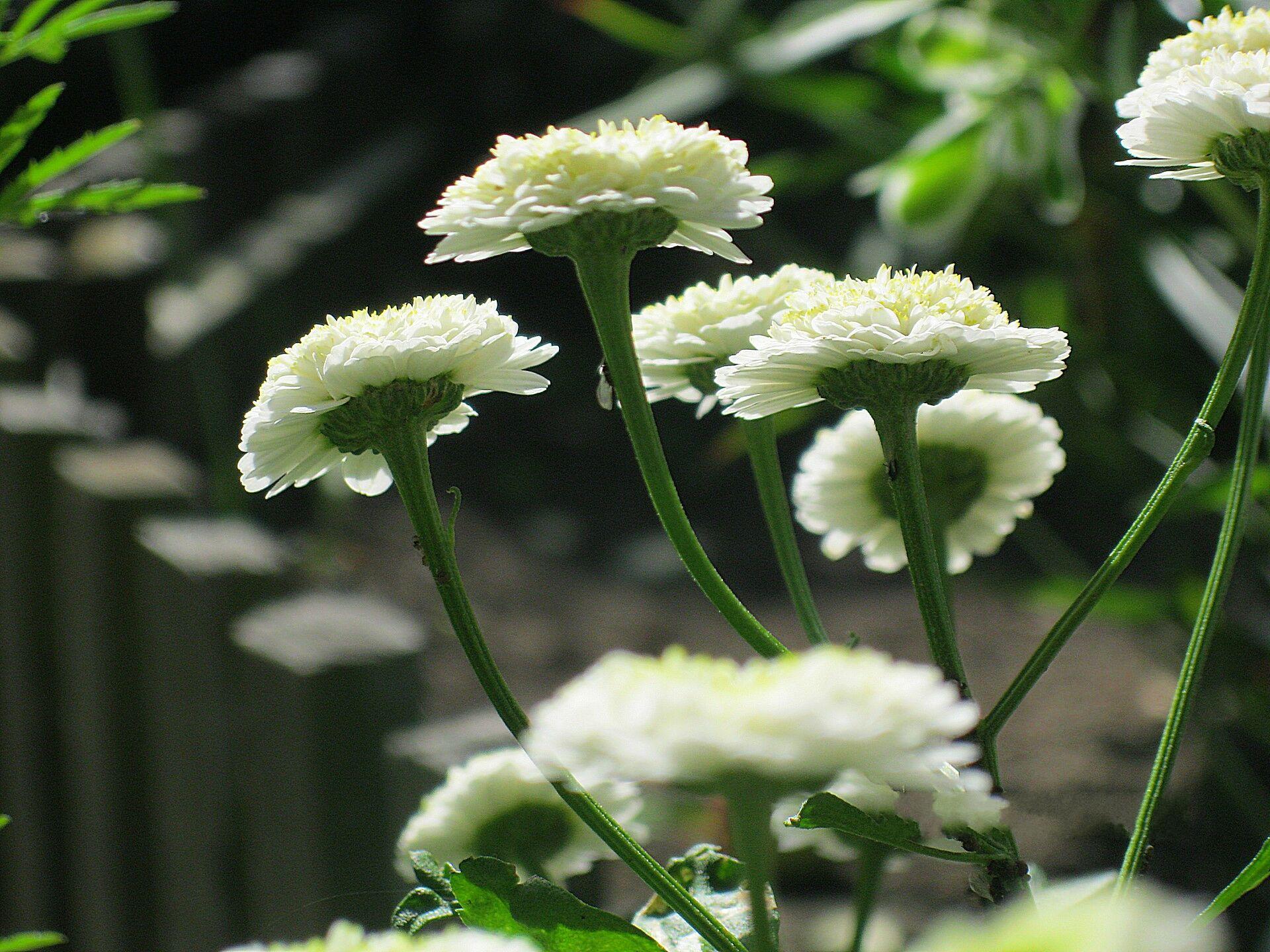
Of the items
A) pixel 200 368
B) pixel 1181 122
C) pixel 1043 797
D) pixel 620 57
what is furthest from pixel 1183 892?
pixel 620 57

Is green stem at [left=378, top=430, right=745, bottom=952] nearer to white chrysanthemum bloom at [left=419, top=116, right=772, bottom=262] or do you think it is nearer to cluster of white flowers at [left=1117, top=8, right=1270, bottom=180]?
white chrysanthemum bloom at [left=419, top=116, right=772, bottom=262]

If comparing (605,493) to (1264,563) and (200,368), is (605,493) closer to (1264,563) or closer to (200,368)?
(200,368)

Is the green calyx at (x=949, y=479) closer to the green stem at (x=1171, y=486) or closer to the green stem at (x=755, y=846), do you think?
the green stem at (x=1171, y=486)

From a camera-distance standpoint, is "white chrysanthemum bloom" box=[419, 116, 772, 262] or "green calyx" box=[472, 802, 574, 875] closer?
"white chrysanthemum bloom" box=[419, 116, 772, 262]

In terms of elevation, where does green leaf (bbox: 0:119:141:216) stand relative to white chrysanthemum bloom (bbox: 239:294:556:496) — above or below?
above

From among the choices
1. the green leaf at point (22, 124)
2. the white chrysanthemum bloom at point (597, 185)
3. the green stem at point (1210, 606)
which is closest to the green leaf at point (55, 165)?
the green leaf at point (22, 124)

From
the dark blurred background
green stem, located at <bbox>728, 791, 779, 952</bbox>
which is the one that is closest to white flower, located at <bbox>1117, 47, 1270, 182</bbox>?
green stem, located at <bbox>728, 791, 779, 952</bbox>

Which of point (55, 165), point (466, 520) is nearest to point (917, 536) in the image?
point (55, 165)
